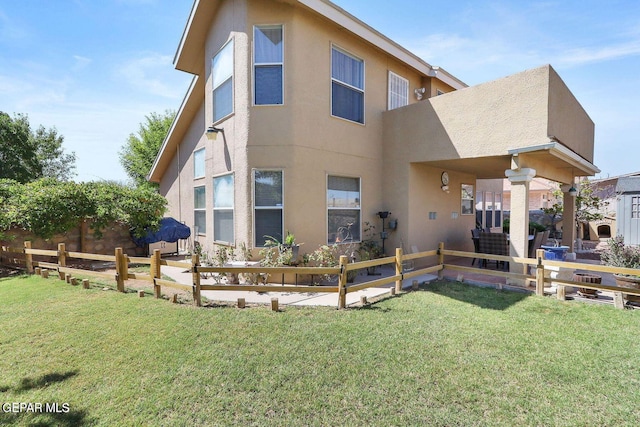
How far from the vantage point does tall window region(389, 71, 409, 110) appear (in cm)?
985

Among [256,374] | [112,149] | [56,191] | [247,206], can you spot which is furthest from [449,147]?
[112,149]

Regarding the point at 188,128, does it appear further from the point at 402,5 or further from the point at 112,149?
the point at 112,149

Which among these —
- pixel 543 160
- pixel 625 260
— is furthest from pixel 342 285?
pixel 543 160

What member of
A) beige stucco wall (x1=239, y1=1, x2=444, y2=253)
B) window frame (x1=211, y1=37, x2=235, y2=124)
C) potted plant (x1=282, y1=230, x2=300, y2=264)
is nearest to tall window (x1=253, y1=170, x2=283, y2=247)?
beige stucco wall (x1=239, y1=1, x2=444, y2=253)

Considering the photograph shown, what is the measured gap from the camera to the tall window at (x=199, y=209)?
1072 cm

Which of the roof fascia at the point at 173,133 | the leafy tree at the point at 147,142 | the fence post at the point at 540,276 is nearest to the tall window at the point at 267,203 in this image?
the roof fascia at the point at 173,133

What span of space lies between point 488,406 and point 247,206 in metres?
6.20

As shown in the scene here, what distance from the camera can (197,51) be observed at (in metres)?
10.1

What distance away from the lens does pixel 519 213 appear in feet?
23.5

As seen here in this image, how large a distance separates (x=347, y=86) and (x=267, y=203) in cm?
422

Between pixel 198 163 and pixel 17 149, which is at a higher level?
pixel 17 149

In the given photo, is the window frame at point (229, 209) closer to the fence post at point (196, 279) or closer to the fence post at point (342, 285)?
the fence post at point (196, 279)

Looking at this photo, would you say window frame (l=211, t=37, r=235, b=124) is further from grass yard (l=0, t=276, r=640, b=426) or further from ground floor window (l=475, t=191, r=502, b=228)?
ground floor window (l=475, t=191, r=502, b=228)

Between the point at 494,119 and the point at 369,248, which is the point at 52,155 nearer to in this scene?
the point at 369,248
